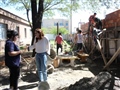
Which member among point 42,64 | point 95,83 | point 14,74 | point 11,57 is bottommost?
point 95,83

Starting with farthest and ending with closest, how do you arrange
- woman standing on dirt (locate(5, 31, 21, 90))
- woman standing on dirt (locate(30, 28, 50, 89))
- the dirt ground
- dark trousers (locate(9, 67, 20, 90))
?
the dirt ground → woman standing on dirt (locate(30, 28, 50, 89)) → dark trousers (locate(9, 67, 20, 90)) → woman standing on dirt (locate(5, 31, 21, 90))

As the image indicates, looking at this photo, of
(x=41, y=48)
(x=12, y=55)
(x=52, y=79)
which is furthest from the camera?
(x=52, y=79)

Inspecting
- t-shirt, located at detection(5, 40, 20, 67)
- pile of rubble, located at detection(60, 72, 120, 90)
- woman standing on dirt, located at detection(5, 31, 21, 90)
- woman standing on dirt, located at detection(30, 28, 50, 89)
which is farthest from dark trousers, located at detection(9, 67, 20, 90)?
pile of rubble, located at detection(60, 72, 120, 90)

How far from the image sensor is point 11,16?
20.8m

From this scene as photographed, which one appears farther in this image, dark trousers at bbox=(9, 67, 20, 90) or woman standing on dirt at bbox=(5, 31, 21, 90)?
dark trousers at bbox=(9, 67, 20, 90)

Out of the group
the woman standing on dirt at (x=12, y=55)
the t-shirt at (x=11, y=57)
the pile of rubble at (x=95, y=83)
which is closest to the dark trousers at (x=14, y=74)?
the woman standing on dirt at (x=12, y=55)

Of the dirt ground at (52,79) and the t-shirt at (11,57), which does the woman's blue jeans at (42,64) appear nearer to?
the dirt ground at (52,79)

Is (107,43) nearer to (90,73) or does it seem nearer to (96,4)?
(96,4)

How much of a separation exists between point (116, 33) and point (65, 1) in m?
6.88

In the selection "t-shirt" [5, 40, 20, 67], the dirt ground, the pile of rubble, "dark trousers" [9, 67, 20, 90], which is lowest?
the dirt ground

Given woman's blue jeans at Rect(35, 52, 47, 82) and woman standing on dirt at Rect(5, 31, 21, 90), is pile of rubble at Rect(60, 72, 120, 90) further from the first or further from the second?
woman standing on dirt at Rect(5, 31, 21, 90)

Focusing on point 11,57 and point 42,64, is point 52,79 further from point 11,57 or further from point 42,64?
point 11,57

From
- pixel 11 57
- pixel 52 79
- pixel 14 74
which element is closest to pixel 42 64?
pixel 14 74

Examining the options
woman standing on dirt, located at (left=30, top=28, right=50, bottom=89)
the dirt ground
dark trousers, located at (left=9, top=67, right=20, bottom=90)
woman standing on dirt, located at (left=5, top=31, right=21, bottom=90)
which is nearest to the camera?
woman standing on dirt, located at (left=5, top=31, right=21, bottom=90)
